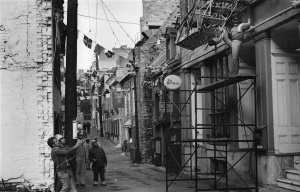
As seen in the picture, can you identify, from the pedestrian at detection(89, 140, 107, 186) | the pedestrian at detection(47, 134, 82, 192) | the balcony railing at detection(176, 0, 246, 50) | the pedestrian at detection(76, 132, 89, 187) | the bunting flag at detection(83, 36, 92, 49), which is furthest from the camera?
the pedestrian at detection(89, 140, 107, 186)

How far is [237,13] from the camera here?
1465 centimetres

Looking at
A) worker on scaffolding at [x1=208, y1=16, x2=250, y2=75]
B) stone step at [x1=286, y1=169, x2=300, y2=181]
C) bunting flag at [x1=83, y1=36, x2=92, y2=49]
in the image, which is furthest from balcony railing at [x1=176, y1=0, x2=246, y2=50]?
stone step at [x1=286, y1=169, x2=300, y2=181]

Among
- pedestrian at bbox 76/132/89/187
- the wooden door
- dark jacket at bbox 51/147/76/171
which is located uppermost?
the wooden door

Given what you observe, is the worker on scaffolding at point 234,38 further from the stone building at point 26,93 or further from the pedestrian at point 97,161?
the pedestrian at point 97,161

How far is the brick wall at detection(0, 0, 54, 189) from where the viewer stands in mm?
13266

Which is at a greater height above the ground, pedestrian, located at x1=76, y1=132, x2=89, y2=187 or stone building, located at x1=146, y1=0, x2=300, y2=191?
stone building, located at x1=146, y1=0, x2=300, y2=191

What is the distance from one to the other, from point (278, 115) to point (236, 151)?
109 inches

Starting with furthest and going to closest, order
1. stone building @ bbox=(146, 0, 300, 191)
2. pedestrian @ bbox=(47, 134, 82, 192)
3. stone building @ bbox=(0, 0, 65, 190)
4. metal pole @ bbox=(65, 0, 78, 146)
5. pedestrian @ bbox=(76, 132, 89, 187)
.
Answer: pedestrian @ bbox=(76, 132, 89, 187), metal pole @ bbox=(65, 0, 78, 146), stone building @ bbox=(0, 0, 65, 190), stone building @ bbox=(146, 0, 300, 191), pedestrian @ bbox=(47, 134, 82, 192)

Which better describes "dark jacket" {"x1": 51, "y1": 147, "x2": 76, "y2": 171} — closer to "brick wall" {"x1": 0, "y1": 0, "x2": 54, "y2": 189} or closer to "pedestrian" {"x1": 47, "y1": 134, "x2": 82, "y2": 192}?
"pedestrian" {"x1": 47, "y1": 134, "x2": 82, "y2": 192}

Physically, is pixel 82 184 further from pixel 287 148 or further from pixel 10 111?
pixel 287 148

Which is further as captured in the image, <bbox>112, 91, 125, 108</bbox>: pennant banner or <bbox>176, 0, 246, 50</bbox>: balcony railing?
<bbox>112, 91, 125, 108</bbox>: pennant banner

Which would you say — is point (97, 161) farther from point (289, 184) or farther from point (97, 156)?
point (289, 184)

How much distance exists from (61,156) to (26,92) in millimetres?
2643

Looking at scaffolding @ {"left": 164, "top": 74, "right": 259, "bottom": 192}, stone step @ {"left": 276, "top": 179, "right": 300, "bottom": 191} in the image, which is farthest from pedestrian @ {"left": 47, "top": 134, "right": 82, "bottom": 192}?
stone step @ {"left": 276, "top": 179, "right": 300, "bottom": 191}
